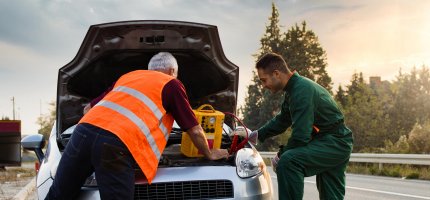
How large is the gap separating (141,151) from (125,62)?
269 centimetres

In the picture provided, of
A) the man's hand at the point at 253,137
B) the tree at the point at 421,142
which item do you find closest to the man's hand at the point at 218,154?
the man's hand at the point at 253,137

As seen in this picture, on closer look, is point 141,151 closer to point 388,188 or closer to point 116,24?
point 116,24

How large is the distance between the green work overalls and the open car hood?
4.16 feet

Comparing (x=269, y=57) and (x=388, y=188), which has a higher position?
(x=269, y=57)

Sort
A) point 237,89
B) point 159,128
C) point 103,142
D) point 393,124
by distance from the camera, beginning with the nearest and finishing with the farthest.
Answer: point 103,142, point 159,128, point 237,89, point 393,124

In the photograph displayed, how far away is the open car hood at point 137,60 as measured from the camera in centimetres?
572

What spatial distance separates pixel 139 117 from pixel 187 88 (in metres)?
3.00

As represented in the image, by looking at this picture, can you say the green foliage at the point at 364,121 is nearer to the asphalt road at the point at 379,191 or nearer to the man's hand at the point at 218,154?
the asphalt road at the point at 379,191

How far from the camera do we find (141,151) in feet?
13.1

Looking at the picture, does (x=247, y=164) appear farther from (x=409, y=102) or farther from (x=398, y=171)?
(x=409, y=102)

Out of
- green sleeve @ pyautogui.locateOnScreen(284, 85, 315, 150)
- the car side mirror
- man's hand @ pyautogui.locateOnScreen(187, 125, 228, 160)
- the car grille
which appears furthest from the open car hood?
the car grille

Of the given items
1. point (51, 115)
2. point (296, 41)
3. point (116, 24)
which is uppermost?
point (296, 41)

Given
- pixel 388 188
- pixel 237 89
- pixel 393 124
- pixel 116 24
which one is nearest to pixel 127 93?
pixel 116 24

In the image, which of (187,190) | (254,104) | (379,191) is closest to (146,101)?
(187,190)
